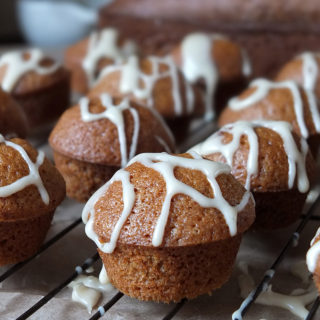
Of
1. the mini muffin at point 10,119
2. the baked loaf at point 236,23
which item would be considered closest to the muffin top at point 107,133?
A: the mini muffin at point 10,119

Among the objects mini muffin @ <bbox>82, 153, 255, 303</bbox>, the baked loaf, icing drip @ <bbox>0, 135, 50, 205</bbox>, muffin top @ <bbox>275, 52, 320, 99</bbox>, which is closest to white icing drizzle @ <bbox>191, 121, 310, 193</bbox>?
mini muffin @ <bbox>82, 153, 255, 303</bbox>

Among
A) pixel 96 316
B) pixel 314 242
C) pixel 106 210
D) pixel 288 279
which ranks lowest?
pixel 288 279

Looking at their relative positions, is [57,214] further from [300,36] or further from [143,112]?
[300,36]

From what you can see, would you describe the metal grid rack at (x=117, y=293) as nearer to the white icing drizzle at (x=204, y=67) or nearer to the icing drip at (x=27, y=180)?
the icing drip at (x=27, y=180)

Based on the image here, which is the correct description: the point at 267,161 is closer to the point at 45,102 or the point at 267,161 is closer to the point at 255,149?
the point at 255,149

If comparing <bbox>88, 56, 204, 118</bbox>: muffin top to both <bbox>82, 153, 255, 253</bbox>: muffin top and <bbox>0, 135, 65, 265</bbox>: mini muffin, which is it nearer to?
<bbox>0, 135, 65, 265</bbox>: mini muffin

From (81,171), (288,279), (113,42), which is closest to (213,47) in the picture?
(113,42)
